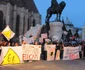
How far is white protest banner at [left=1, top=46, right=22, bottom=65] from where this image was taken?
53.8ft

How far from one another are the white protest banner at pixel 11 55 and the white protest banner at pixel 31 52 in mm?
543

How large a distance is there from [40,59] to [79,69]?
19.3 ft

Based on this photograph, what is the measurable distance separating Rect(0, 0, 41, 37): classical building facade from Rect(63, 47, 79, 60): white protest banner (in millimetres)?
40807

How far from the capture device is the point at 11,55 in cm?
1678

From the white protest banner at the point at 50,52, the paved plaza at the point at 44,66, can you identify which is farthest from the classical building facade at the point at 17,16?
the paved plaza at the point at 44,66

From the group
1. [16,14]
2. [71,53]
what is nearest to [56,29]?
[71,53]

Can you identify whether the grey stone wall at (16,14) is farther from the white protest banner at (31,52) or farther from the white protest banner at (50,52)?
the white protest banner at (31,52)

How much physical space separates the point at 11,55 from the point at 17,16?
5042cm

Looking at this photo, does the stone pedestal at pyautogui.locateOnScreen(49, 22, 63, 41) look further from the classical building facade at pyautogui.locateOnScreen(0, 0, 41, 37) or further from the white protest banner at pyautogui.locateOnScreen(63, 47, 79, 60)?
the classical building facade at pyautogui.locateOnScreen(0, 0, 41, 37)

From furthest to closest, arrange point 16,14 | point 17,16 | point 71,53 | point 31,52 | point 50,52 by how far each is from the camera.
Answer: point 17,16
point 16,14
point 71,53
point 50,52
point 31,52

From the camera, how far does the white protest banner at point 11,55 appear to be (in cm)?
1641

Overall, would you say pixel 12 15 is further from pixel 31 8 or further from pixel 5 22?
pixel 31 8

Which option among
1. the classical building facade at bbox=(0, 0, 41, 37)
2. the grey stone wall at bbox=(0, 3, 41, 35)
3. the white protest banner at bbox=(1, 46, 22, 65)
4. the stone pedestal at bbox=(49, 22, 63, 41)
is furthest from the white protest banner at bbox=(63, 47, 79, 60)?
the grey stone wall at bbox=(0, 3, 41, 35)

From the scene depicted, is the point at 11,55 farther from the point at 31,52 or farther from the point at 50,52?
the point at 50,52
